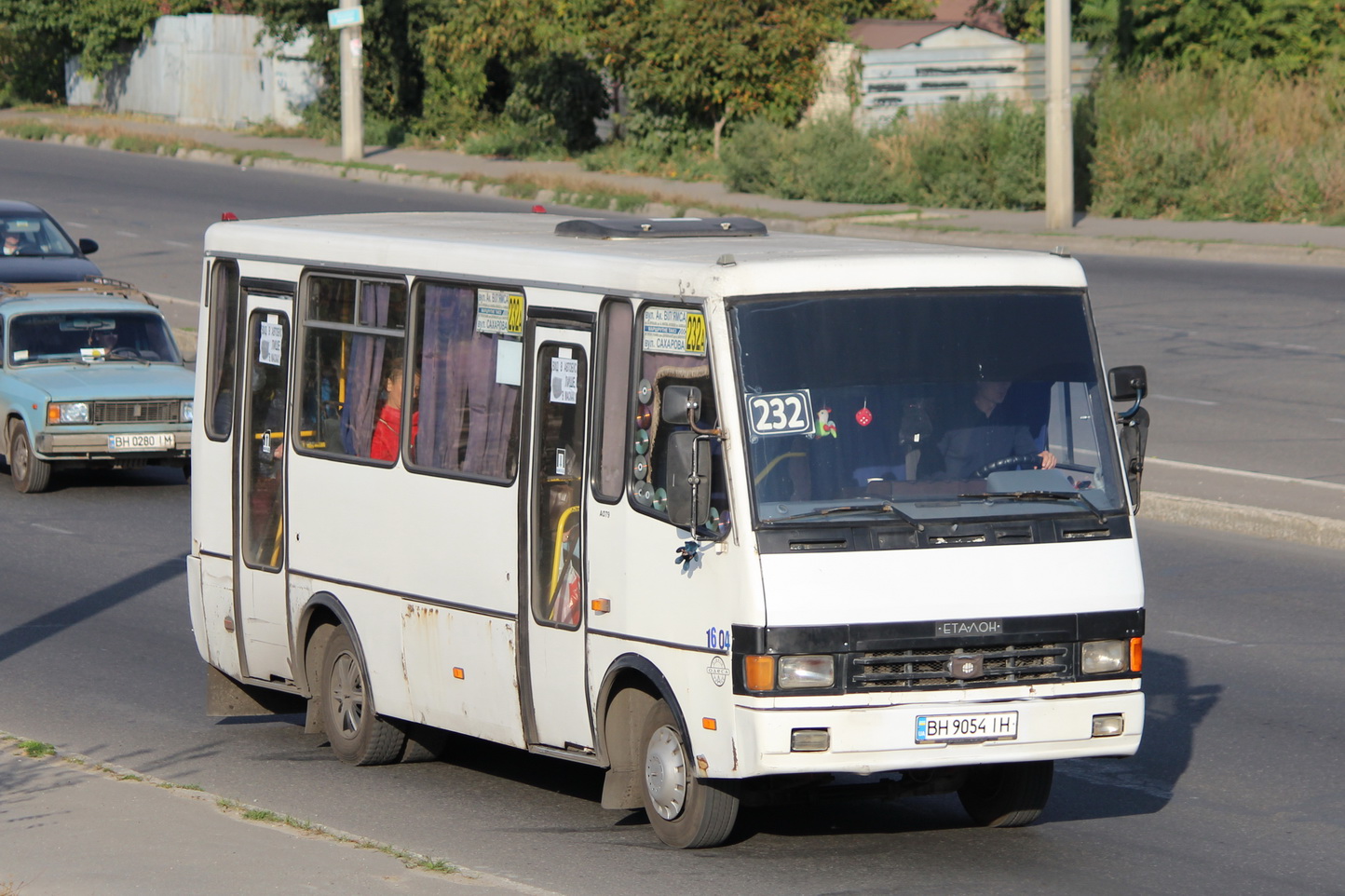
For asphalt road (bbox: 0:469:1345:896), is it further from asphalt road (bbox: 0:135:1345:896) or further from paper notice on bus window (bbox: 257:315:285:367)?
paper notice on bus window (bbox: 257:315:285:367)

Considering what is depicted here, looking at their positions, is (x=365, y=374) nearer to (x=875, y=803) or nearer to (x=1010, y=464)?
(x=875, y=803)

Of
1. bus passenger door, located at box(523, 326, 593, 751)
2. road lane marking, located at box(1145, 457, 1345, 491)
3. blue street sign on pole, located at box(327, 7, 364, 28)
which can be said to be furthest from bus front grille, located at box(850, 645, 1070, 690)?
blue street sign on pole, located at box(327, 7, 364, 28)

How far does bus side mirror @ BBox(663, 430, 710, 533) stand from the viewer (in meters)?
6.88

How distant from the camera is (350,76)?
135 ft

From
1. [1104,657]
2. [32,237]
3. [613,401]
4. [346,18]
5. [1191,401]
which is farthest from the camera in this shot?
[346,18]

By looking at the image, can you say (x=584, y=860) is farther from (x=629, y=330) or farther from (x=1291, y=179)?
(x=1291, y=179)

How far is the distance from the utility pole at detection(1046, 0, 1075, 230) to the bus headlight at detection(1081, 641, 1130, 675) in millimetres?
23949

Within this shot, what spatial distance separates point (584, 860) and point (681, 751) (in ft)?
1.88

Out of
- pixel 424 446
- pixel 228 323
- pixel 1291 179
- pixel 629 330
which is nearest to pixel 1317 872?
pixel 629 330

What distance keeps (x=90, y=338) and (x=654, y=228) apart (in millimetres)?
10880

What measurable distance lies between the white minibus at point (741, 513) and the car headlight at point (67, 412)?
332 inches

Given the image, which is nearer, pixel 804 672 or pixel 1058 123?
pixel 804 672

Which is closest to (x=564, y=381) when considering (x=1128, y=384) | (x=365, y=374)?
(x=365, y=374)

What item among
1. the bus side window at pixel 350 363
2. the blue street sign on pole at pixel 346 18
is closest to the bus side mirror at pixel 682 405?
the bus side window at pixel 350 363
